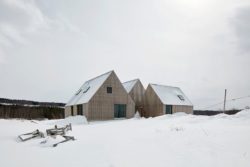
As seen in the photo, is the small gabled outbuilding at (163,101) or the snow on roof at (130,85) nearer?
the small gabled outbuilding at (163,101)

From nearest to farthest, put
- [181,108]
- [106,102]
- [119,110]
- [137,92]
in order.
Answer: [106,102]
[119,110]
[181,108]
[137,92]

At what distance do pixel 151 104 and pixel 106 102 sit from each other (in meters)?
7.84

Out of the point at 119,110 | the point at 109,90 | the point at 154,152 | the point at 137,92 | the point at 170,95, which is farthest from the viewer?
the point at 137,92

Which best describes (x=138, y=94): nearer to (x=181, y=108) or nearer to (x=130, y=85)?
(x=130, y=85)

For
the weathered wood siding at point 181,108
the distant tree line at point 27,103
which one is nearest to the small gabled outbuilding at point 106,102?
the weathered wood siding at point 181,108

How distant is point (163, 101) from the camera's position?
28438mm

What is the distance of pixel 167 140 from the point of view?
7863mm

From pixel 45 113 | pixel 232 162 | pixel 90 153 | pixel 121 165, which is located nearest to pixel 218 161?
pixel 232 162

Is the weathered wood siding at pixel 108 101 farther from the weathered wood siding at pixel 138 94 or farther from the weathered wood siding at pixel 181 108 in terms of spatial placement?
the weathered wood siding at pixel 181 108

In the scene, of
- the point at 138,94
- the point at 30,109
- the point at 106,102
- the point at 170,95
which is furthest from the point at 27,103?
the point at 170,95

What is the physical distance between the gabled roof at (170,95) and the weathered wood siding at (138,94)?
8.33 feet

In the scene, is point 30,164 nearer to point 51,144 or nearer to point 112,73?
point 51,144

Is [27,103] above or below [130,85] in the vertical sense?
below

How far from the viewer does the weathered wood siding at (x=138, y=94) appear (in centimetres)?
3188
